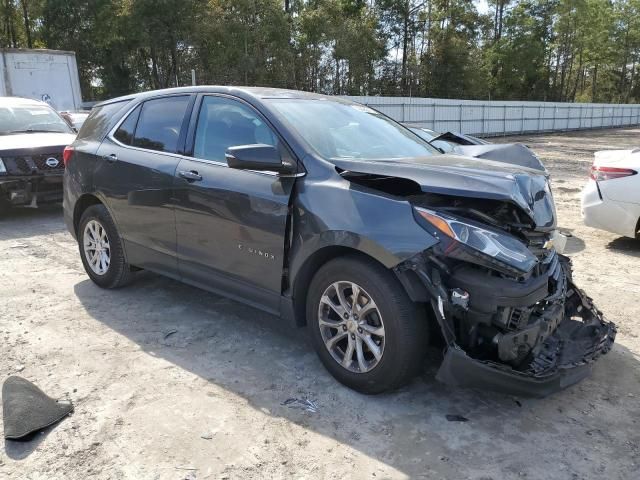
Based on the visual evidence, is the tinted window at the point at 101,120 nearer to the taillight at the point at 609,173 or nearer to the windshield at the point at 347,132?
the windshield at the point at 347,132

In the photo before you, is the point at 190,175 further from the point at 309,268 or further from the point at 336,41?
the point at 336,41

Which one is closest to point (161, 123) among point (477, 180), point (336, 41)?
point (477, 180)

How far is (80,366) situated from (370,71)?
1386 inches

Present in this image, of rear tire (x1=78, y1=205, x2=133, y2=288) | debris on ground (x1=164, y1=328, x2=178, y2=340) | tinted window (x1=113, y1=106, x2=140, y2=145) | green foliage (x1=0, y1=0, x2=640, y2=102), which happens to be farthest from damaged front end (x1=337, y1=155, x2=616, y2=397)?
green foliage (x1=0, y1=0, x2=640, y2=102)

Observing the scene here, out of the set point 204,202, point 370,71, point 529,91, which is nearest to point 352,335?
point 204,202

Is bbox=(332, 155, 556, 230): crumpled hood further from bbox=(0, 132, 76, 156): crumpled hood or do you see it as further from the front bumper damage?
bbox=(0, 132, 76, 156): crumpled hood

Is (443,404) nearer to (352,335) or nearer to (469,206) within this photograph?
(352,335)

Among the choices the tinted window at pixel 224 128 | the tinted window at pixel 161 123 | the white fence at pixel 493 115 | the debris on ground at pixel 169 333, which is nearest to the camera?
the tinted window at pixel 224 128

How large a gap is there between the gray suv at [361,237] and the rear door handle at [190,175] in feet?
0.03

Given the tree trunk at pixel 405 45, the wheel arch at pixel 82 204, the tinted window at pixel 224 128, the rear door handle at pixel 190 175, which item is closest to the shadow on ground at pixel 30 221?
the wheel arch at pixel 82 204

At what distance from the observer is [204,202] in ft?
12.7

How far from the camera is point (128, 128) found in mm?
4738

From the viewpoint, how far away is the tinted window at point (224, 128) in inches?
146

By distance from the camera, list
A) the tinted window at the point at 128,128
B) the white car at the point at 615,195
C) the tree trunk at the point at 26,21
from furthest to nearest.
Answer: the tree trunk at the point at 26,21 < the white car at the point at 615,195 < the tinted window at the point at 128,128
